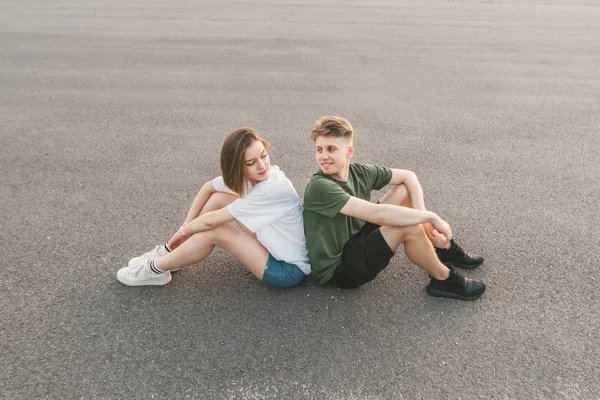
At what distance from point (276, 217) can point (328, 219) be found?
0.33m

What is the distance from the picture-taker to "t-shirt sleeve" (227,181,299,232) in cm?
343

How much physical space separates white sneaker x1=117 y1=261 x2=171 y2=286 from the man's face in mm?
1364

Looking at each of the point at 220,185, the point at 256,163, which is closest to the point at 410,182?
the point at 256,163

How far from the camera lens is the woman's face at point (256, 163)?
3.35 m

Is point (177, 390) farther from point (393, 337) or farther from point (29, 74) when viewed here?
point (29, 74)

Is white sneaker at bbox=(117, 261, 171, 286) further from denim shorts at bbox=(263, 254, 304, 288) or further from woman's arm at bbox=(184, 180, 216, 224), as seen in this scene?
denim shorts at bbox=(263, 254, 304, 288)

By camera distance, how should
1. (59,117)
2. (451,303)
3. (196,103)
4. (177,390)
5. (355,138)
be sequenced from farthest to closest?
1. (196,103)
2. (59,117)
3. (355,138)
4. (451,303)
5. (177,390)

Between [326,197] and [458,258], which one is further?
[458,258]

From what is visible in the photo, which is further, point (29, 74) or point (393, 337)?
point (29, 74)

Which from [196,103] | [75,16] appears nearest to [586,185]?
[196,103]

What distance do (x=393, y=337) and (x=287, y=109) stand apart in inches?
180

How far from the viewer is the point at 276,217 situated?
11.4ft

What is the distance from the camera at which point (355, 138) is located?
20.9 ft

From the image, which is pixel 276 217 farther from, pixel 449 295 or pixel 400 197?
pixel 449 295
